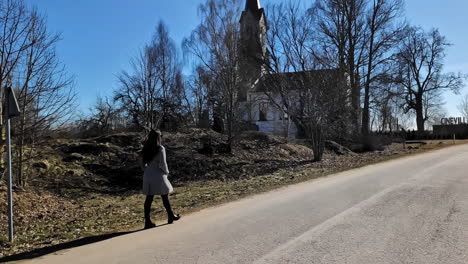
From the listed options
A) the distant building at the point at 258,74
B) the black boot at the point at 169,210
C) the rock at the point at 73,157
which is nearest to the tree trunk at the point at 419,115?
the distant building at the point at 258,74

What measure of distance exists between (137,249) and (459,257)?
4311mm

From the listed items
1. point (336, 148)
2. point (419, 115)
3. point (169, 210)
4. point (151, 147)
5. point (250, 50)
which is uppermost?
point (250, 50)

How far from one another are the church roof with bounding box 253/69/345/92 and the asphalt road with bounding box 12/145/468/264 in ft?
36.8

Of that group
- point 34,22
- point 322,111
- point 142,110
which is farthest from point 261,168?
point 34,22

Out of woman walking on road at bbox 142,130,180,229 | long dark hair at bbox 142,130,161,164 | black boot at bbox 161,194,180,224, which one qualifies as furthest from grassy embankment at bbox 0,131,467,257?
long dark hair at bbox 142,130,161,164

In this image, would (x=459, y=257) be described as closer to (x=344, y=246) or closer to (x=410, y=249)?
(x=410, y=249)

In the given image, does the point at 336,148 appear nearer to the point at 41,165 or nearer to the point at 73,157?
the point at 73,157

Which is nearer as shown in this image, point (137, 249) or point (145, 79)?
point (137, 249)

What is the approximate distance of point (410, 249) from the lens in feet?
15.7

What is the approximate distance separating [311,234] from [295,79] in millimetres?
16509

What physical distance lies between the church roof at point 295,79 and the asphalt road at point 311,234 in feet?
36.8

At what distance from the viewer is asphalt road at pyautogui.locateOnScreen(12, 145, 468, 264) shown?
468cm

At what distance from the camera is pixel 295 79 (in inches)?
835

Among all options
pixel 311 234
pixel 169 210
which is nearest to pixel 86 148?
pixel 169 210
